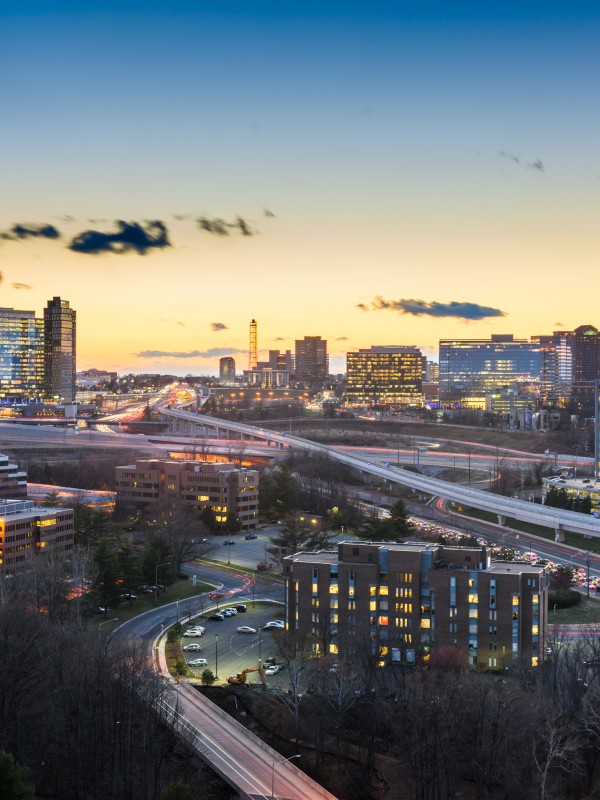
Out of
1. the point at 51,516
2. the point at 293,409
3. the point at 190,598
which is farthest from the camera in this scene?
the point at 293,409


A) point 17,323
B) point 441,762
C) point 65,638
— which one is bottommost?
point 441,762

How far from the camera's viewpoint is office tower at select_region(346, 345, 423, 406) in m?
146

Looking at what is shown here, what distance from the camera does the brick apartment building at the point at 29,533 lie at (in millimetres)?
32781

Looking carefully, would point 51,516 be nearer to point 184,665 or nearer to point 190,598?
point 190,598

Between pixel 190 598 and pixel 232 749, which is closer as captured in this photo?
pixel 232 749

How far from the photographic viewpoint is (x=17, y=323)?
131 meters

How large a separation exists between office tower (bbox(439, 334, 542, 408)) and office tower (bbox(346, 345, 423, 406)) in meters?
4.47

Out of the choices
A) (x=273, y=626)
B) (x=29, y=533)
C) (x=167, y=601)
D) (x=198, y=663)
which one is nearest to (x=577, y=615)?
(x=273, y=626)

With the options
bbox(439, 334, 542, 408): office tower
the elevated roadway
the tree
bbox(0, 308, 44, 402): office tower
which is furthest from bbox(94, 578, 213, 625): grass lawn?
bbox(439, 334, 542, 408): office tower

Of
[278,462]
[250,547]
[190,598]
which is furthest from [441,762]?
[278,462]

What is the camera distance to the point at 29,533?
33906 millimetres

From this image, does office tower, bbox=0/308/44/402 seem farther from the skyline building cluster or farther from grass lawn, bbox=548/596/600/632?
grass lawn, bbox=548/596/600/632

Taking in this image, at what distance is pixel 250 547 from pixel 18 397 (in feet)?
317

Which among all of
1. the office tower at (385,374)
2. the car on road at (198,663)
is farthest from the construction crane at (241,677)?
the office tower at (385,374)
